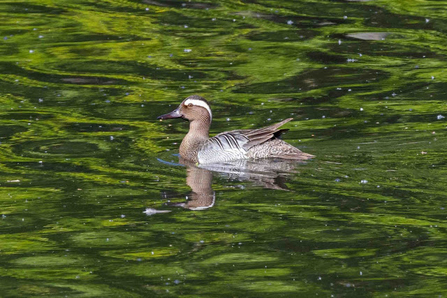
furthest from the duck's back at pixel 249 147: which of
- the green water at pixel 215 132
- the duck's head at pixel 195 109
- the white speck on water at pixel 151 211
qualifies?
the white speck on water at pixel 151 211

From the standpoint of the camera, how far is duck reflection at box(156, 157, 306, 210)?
11.7m

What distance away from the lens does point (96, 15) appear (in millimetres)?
24062

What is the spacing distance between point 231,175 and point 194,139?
151 cm

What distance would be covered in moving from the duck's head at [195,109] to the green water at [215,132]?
2.04 ft

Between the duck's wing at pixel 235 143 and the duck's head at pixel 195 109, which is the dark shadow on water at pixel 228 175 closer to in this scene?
the duck's wing at pixel 235 143

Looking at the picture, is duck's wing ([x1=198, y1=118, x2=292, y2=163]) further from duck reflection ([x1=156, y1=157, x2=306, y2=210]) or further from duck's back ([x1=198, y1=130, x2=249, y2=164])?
duck reflection ([x1=156, y1=157, x2=306, y2=210])

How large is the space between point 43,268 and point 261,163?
4928 millimetres

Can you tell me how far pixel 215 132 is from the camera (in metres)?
15.9

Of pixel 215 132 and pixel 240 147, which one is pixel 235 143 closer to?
pixel 240 147

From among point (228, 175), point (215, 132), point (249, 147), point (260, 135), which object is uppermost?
point (260, 135)

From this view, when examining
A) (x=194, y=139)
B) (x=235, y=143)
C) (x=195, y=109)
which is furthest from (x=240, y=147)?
(x=195, y=109)

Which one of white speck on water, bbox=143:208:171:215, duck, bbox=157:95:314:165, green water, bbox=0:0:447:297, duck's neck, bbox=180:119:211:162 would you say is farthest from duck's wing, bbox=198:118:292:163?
white speck on water, bbox=143:208:171:215

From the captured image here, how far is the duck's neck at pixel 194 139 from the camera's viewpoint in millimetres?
14234

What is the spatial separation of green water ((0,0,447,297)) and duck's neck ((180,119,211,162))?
390mm
